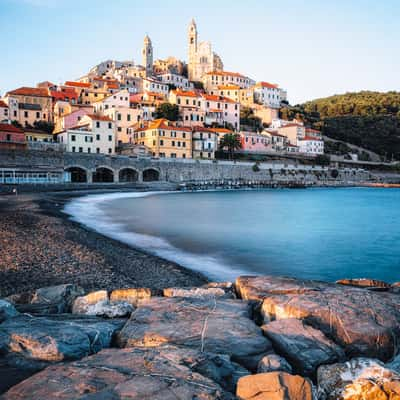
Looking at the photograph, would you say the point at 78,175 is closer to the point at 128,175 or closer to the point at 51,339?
the point at 128,175

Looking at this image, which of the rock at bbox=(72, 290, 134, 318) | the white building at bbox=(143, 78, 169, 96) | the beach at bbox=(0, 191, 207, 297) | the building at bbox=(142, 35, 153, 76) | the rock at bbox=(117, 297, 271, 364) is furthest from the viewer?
the building at bbox=(142, 35, 153, 76)

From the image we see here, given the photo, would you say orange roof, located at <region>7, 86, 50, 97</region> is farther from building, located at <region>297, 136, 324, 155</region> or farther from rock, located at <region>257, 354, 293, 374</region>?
rock, located at <region>257, 354, 293, 374</region>

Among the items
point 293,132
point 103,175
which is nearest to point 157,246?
point 103,175

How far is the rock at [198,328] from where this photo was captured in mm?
5031

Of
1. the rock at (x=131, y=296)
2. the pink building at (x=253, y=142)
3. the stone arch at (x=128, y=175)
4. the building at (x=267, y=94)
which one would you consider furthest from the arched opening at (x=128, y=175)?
the building at (x=267, y=94)

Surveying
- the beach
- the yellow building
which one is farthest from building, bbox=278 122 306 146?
the beach

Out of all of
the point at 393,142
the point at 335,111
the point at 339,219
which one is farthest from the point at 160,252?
the point at 335,111

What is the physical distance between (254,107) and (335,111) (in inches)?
1972

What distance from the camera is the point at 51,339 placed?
5055 millimetres

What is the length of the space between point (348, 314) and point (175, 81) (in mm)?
116345

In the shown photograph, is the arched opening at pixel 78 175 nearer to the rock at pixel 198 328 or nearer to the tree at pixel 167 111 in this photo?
the tree at pixel 167 111

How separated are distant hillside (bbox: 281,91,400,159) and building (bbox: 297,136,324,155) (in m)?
18.7

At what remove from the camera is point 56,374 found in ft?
13.5

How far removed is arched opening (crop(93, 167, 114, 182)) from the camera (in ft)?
202
